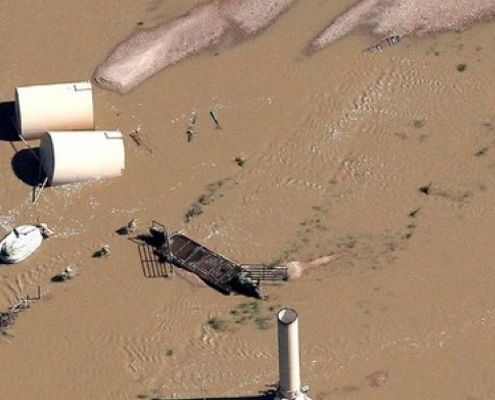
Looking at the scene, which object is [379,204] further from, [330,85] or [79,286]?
[79,286]

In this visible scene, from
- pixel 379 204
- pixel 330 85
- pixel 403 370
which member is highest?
pixel 330 85

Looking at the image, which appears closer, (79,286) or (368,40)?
(79,286)

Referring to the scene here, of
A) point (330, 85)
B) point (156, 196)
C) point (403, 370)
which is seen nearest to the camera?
point (403, 370)

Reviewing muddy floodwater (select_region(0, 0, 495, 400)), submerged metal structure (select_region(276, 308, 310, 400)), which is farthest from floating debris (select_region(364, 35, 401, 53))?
submerged metal structure (select_region(276, 308, 310, 400))

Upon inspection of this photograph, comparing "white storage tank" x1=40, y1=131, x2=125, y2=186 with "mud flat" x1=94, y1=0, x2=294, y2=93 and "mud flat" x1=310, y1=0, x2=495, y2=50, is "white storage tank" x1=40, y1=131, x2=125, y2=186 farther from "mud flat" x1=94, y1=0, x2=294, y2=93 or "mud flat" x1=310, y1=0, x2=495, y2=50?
"mud flat" x1=310, y1=0, x2=495, y2=50

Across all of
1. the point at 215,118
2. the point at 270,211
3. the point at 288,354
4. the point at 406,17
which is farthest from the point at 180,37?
the point at 288,354

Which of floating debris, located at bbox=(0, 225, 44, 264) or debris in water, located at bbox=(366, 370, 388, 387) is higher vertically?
floating debris, located at bbox=(0, 225, 44, 264)

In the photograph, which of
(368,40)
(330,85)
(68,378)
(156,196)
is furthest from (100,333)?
(368,40)
